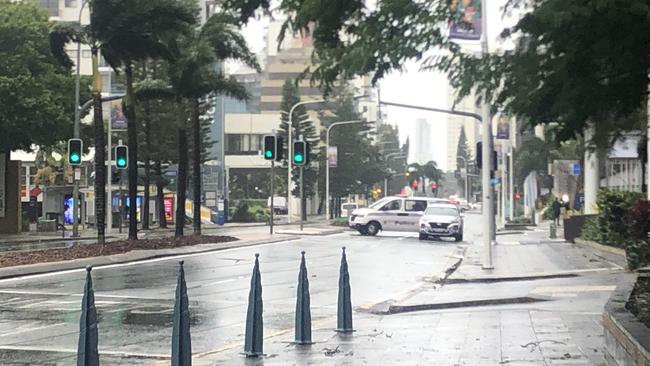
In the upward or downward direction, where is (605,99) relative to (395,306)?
upward

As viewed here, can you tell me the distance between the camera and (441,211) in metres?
37.5

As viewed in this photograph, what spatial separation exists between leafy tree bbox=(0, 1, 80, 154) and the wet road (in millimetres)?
15665

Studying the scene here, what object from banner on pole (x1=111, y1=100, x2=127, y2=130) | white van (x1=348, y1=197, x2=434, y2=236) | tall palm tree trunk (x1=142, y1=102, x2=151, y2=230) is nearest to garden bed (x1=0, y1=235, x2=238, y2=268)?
white van (x1=348, y1=197, x2=434, y2=236)

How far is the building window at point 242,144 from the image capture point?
95.7 meters

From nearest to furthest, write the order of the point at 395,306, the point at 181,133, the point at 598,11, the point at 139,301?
the point at 598,11
the point at 395,306
the point at 139,301
the point at 181,133

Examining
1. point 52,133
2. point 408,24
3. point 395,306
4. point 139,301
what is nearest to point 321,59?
point 408,24

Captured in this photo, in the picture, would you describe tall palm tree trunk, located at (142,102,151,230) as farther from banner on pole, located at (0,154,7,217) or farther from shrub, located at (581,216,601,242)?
shrub, located at (581,216,601,242)

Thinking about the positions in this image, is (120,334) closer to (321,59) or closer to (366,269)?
(321,59)

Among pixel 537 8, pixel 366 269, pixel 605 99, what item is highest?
pixel 537 8

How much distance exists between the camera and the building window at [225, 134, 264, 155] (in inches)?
3767

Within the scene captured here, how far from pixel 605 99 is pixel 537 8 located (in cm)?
178

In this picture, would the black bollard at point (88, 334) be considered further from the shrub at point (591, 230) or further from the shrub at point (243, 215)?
the shrub at point (243, 215)

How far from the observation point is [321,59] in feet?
19.7

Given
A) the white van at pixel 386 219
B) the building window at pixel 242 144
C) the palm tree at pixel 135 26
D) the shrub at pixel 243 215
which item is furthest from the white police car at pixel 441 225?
the building window at pixel 242 144
